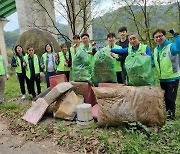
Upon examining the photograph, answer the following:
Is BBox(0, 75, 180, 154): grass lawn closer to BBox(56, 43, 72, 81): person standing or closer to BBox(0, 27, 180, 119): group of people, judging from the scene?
BBox(0, 27, 180, 119): group of people

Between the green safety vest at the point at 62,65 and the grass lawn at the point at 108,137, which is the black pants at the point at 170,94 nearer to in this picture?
the grass lawn at the point at 108,137

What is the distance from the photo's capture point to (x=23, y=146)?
3715mm

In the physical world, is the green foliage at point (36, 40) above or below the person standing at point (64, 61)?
above

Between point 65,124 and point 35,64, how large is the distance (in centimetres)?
224

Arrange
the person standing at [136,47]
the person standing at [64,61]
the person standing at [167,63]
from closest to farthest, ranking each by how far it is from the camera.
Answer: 1. the person standing at [167,63]
2. the person standing at [136,47]
3. the person standing at [64,61]

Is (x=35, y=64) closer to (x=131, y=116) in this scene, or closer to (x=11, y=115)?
(x=11, y=115)

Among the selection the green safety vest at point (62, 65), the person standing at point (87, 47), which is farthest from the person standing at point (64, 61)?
the person standing at point (87, 47)

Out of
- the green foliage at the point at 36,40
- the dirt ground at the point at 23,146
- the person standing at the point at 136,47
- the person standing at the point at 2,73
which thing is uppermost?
the green foliage at the point at 36,40

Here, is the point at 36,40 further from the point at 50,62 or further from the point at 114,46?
the point at 114,46

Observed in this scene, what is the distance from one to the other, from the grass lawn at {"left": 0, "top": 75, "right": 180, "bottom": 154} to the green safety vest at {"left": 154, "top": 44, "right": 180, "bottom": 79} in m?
0.71

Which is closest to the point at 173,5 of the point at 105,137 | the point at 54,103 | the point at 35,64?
the point at 35,64

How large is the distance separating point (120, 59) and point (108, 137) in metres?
1.63

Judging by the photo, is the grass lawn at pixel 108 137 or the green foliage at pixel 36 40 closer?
the grass lawn at pixel 108 137

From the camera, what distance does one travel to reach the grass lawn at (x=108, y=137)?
3044mm
